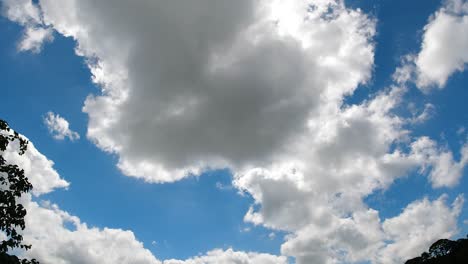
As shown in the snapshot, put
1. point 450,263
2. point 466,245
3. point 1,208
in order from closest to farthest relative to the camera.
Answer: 1. point 1,208
2. point 450,263
3. point 466,245

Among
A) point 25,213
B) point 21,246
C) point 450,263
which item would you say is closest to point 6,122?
point 25,213

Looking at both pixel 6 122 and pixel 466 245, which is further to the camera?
pixel 466 245

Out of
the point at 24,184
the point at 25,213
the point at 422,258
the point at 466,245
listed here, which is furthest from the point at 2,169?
the point at 422,258

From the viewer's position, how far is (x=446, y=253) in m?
112

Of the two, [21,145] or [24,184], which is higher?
[21,145]

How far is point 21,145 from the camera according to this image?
16.4 meters

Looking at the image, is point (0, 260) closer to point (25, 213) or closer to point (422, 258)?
point (25, 213)

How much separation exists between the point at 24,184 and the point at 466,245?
359 ft

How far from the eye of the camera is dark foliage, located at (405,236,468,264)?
90188mm

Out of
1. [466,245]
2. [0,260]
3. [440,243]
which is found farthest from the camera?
[440,243]

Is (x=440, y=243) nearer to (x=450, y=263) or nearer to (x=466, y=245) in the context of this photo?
(x=466, y=245)

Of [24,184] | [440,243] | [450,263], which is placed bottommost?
[24,184]

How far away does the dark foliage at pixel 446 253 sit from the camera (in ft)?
296

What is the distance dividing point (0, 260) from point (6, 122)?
5.30 metres
